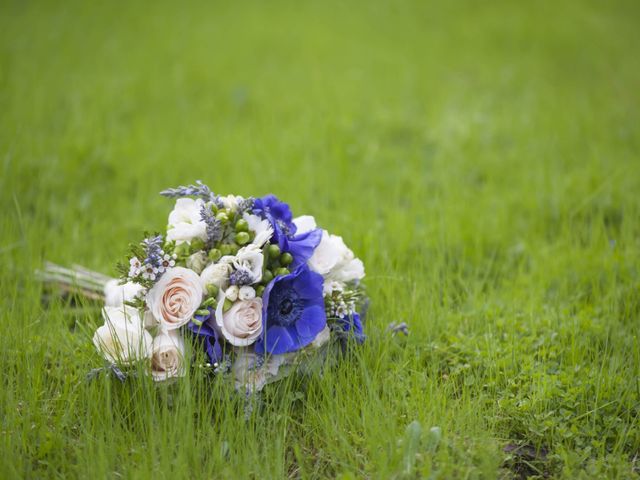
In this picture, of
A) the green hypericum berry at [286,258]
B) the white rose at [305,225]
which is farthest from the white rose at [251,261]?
the white rose at [305,225]

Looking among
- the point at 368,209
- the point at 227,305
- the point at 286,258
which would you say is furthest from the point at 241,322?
the point at 368,209

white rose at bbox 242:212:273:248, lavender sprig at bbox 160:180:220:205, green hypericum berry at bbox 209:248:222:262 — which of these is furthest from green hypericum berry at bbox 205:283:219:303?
lavender sprig at bbox 160:180:220:205

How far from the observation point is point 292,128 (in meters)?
4.97

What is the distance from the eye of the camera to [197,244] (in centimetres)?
222

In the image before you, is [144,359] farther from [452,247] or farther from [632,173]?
[632,173]

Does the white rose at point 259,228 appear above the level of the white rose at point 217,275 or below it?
above

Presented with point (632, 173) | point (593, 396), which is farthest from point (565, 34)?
point (593, 396)

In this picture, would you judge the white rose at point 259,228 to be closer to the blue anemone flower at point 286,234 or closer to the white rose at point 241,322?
the blue anemone flower at point 286,234

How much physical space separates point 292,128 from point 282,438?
334 cm

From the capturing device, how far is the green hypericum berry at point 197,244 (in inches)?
87.2

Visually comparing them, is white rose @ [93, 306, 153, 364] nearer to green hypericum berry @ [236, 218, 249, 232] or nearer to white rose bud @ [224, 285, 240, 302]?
white rose bud @ [224, 285, 240, 302]

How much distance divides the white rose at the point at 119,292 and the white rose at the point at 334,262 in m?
0.65

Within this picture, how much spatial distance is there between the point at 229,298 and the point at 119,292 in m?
0.72

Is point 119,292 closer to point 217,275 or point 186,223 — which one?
point 186,223
